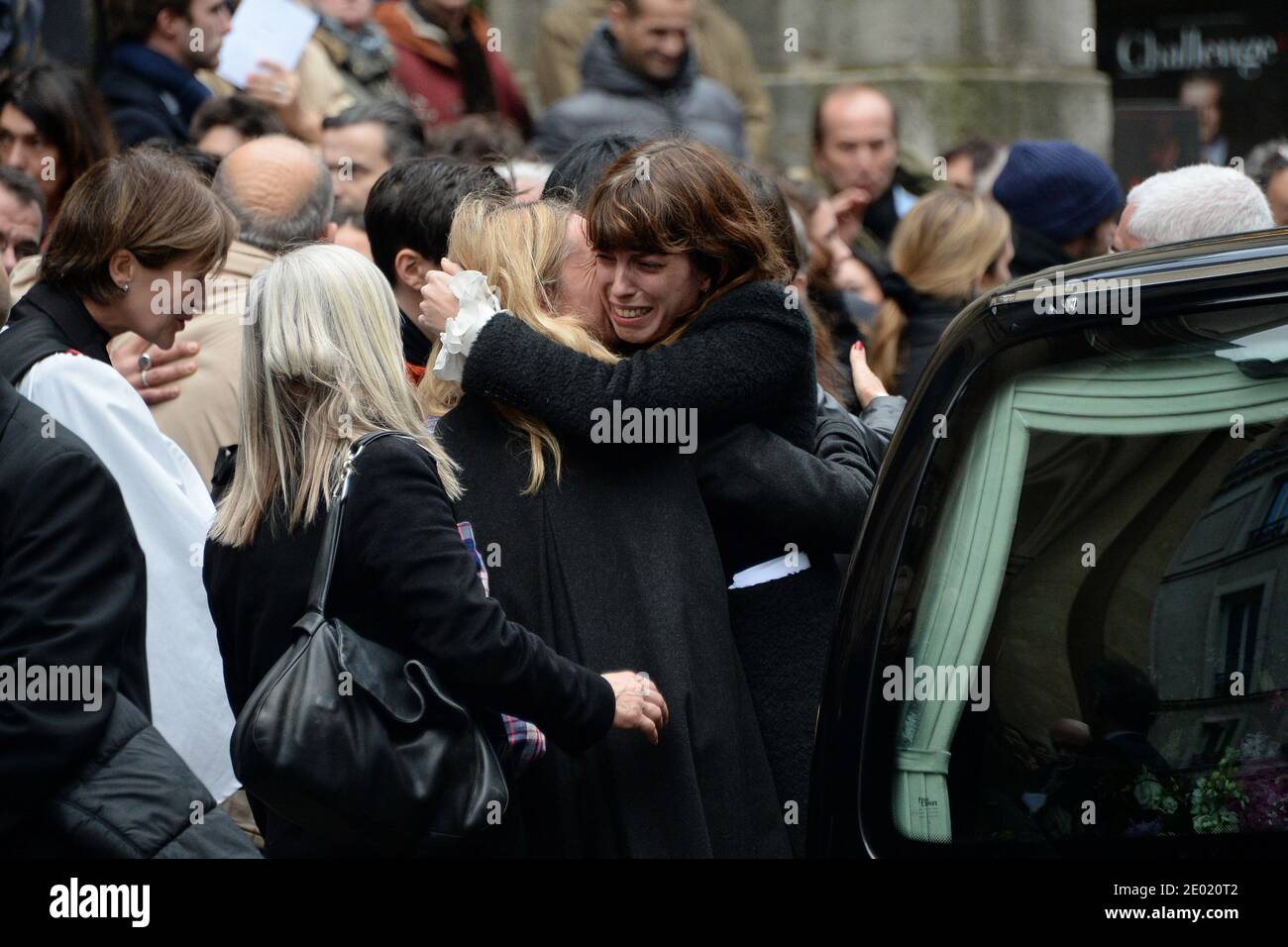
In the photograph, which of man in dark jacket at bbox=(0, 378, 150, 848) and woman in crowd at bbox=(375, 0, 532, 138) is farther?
woman in crowd at bbox=(375, 0, 532, 138)

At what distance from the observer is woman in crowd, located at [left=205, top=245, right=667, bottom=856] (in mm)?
2732

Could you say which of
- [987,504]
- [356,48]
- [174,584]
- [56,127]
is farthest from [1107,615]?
[356,48]

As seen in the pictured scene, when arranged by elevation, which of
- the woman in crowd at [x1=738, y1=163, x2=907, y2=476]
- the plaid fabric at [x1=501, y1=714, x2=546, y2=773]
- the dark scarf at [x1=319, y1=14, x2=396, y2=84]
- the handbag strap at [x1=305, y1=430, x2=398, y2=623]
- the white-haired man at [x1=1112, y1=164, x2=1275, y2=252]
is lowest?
the plaid fabric at [x1=501, y1=714, x2=546, y2=773]

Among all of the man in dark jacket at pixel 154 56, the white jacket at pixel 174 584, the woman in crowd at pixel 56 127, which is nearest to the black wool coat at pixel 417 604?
the white jacket at pixel 174 584

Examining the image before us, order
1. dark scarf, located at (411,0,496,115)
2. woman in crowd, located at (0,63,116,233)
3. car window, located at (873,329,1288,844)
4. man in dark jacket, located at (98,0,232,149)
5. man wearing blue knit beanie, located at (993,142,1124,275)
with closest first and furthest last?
car window, located at (873,329,1288,844) → woman in crowd, located at (0,63,116,233) → man wearing blue knit beanie, located at (993,142,1124,275) → man in dark jacket, located at (98,0,232,149) → dark scarf, located at (411,0,496,115)

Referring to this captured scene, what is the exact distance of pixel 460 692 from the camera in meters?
2.78

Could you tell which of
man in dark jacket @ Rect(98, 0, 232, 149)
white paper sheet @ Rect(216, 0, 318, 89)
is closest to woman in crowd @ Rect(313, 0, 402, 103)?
white paper sheet @ Rect(216, 0, 318, 89)

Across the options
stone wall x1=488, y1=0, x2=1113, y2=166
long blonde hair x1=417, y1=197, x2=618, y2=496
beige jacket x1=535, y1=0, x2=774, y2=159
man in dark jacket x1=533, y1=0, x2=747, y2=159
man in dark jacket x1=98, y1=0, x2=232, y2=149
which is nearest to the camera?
long blonde hair x1=417, y1=197, x2=618, y2=496

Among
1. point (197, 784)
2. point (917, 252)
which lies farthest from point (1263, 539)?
point (917, 252)

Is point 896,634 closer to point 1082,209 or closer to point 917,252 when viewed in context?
point 917,252

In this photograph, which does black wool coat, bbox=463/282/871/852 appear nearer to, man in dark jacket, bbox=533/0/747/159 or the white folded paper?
the white folded paper

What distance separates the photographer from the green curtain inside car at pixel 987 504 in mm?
2186

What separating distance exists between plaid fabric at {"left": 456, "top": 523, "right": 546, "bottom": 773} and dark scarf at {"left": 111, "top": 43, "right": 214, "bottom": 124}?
413cm

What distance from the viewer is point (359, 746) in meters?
2.62
